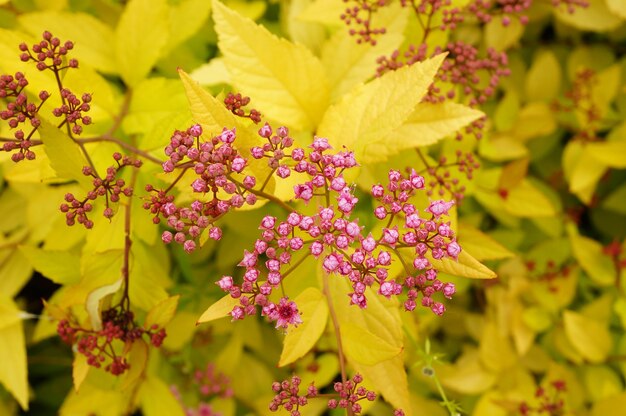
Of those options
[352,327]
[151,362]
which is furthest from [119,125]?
[352,327]

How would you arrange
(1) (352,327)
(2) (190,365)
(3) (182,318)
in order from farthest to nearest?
(2) (190,365)
(3) (182,318)
(1) (352,327)

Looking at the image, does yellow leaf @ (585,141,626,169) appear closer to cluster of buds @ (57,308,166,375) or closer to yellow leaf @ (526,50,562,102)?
yellow leaf @ (526,50,562,102)

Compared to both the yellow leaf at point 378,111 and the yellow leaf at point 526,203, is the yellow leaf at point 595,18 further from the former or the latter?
the yellow leaf at point 378,111

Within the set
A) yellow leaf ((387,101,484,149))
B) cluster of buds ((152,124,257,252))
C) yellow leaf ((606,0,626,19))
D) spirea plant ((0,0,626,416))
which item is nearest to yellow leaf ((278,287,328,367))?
spirea plant ((0,0,626,416))

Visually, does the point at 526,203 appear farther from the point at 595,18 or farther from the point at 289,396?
the point at 289,396

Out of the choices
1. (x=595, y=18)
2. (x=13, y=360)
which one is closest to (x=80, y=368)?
(x=13, y=360)

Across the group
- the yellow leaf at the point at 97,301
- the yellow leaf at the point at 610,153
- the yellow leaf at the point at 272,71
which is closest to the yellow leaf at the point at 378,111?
the yellow leaf at the point at 272,71

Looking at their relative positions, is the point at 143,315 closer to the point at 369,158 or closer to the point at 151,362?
the point at 151,362
